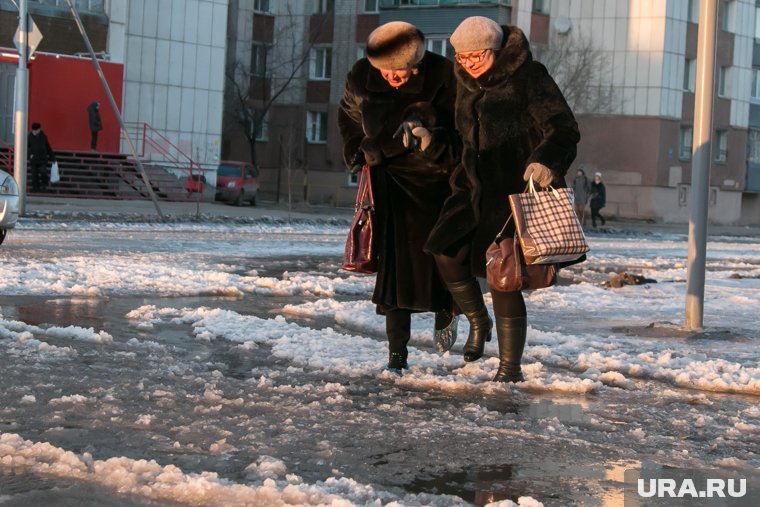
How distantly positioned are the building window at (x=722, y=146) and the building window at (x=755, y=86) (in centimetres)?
277

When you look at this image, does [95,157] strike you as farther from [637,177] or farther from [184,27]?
[637,177]

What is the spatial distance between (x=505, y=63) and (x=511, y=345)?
4.48ft

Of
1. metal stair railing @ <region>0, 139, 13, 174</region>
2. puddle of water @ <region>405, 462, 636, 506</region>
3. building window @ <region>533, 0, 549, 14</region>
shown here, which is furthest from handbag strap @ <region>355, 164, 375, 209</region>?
building window @ <region>533, 0, 549, 14</region>

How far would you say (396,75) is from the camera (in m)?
6.55

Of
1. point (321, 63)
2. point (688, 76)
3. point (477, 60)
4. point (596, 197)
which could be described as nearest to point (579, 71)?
point (688, 76)

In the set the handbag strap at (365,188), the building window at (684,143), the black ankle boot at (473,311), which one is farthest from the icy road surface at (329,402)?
the building window at (684,143)

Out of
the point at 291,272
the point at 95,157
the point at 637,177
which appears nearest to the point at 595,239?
the point at 95,157

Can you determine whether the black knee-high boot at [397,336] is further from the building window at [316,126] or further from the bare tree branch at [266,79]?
the building window at [316,126]

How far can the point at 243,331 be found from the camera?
8.25 m

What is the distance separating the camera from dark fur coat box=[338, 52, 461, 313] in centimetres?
664

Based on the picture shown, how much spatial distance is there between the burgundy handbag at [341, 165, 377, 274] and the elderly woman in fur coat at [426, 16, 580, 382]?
0.34m

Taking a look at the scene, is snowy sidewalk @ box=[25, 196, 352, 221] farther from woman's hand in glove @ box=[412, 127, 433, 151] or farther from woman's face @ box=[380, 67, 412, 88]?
woman's hand in glove @ box=[412, 127, 433, 151]

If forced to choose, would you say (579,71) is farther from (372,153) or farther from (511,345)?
(511,345)

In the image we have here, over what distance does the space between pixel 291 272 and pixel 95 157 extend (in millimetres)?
23662
